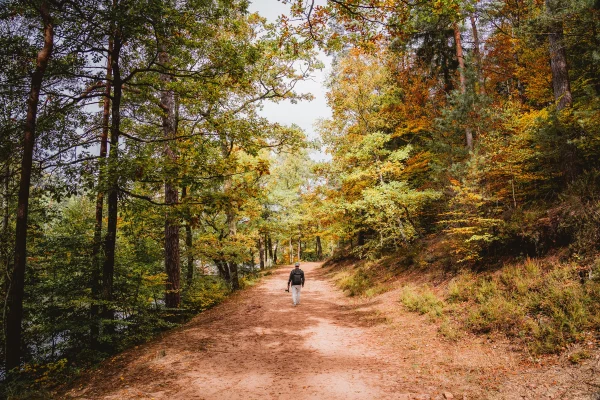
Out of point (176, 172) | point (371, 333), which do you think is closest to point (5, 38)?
point (176, 172)

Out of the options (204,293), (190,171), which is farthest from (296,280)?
(190,171)

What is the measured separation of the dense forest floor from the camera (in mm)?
4473

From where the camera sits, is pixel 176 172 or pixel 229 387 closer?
pixel 229 387

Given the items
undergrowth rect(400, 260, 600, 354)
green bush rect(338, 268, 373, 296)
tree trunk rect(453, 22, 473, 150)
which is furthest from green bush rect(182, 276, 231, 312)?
tree trunk rect(453, 22, 473, 150)

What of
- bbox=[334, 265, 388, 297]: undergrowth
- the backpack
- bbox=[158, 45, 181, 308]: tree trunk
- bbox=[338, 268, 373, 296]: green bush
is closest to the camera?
bbox=[158, 45, 181, 308]: tree trunk

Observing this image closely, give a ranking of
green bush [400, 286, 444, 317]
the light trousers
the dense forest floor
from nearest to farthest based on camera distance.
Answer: the dense forest floor
green bush [400, 286, 444, 317]
the light trousers

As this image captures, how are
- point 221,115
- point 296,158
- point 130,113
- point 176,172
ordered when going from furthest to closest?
point 296,158 → point 130,113 → point 221,115 → point 176,172

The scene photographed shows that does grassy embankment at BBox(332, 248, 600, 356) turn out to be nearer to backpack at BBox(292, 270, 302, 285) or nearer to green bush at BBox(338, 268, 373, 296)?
green bush at BBox(338, 268, 373, 296)

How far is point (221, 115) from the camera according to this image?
9125 millimetres

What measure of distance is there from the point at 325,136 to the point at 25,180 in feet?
41.0

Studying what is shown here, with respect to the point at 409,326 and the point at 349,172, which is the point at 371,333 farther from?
the point at 349,172

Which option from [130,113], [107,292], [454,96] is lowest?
[107,292]

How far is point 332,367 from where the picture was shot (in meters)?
5.93

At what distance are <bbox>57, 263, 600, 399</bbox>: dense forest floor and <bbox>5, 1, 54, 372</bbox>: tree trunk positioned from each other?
1.86 metres
